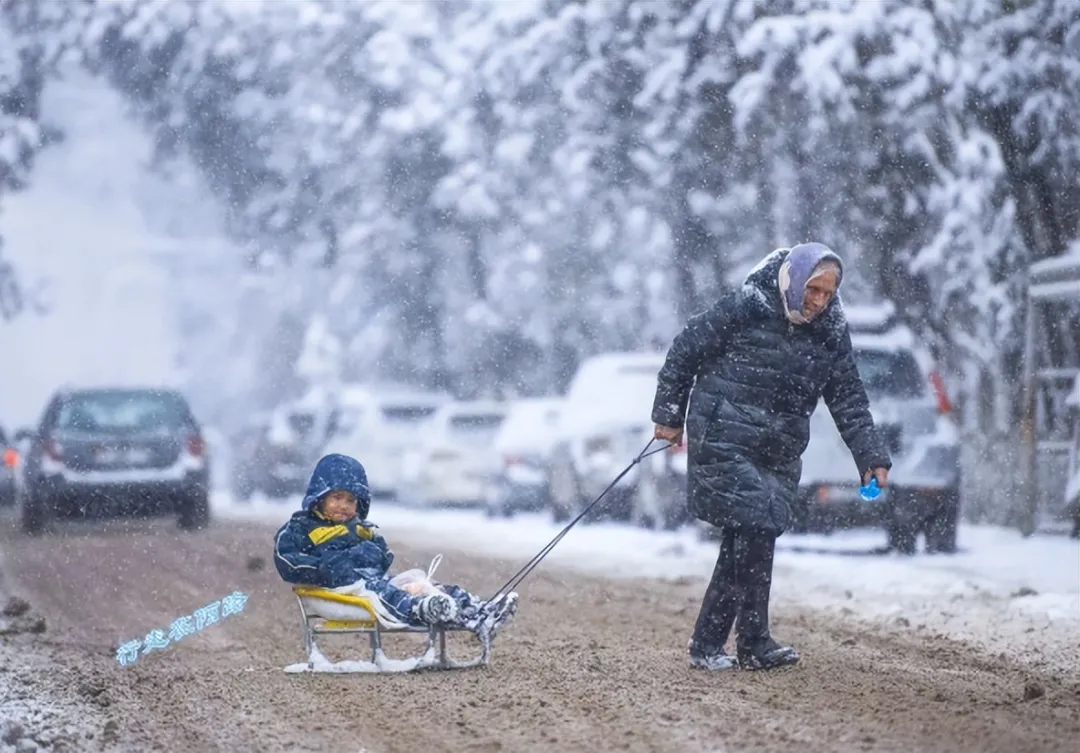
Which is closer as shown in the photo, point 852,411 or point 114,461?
point 852,411

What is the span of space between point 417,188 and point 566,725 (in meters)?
19.6

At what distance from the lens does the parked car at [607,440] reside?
17438 mm

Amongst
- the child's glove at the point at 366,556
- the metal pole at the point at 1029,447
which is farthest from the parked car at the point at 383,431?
the child's glove at the point at 366,556

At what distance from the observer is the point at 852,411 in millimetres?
7691

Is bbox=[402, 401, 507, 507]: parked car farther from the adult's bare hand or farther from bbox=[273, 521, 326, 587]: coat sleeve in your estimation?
the adult's bare hand

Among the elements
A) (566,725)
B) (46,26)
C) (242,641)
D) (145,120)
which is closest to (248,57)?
(145,120)

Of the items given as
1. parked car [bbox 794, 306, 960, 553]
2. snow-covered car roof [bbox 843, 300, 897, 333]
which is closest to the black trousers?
parked car [bbox 794, 306, 960, 553]

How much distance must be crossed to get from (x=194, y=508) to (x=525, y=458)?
3.37 m

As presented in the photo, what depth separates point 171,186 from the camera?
23422 millimetres

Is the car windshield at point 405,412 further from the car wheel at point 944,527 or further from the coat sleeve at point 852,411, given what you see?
the coat sleeve at point 852,411

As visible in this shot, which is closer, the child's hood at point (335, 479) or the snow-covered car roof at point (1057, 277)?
the child's hood at point (335, 479)

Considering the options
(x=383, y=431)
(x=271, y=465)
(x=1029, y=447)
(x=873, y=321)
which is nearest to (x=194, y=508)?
(x=383, y=431)

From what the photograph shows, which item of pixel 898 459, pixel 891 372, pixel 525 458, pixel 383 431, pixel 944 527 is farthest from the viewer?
pixel 383 431

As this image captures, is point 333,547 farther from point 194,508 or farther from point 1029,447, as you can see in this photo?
point 194,508
